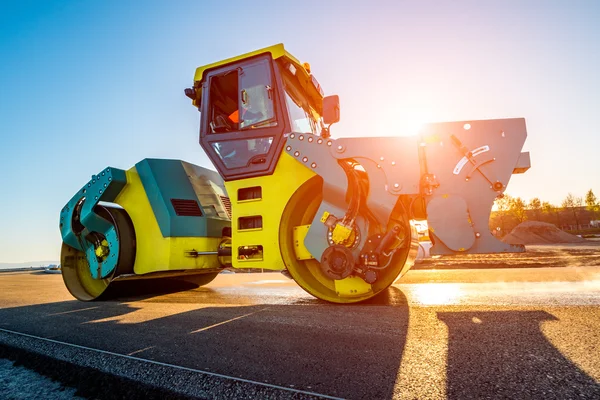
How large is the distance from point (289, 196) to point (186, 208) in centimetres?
183

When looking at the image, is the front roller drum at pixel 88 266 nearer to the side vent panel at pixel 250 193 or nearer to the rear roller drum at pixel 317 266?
the side vent panel at pixel 250 193

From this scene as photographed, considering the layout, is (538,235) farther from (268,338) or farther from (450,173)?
(268,338)

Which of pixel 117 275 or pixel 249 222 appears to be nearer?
pixel 249 222

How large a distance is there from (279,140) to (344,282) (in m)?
1.71

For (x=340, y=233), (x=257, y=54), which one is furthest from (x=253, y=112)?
(x=340, y=233)

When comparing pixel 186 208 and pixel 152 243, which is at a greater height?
pixel 186 208

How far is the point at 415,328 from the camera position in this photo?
234 cm

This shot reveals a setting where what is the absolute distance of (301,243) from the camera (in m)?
3.56

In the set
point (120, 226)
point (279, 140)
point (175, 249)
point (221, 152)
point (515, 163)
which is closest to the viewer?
point (515, 163)

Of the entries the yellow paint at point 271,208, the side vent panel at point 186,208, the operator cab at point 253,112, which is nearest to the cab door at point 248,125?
the operator cab at point 253,112

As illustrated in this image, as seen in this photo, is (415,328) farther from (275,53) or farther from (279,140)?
(275,53)

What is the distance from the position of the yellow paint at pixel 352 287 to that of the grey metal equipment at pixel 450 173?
0.34m

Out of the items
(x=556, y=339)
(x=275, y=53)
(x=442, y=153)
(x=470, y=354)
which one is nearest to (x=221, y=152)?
(x=275, y=53)

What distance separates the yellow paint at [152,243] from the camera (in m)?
4.42
